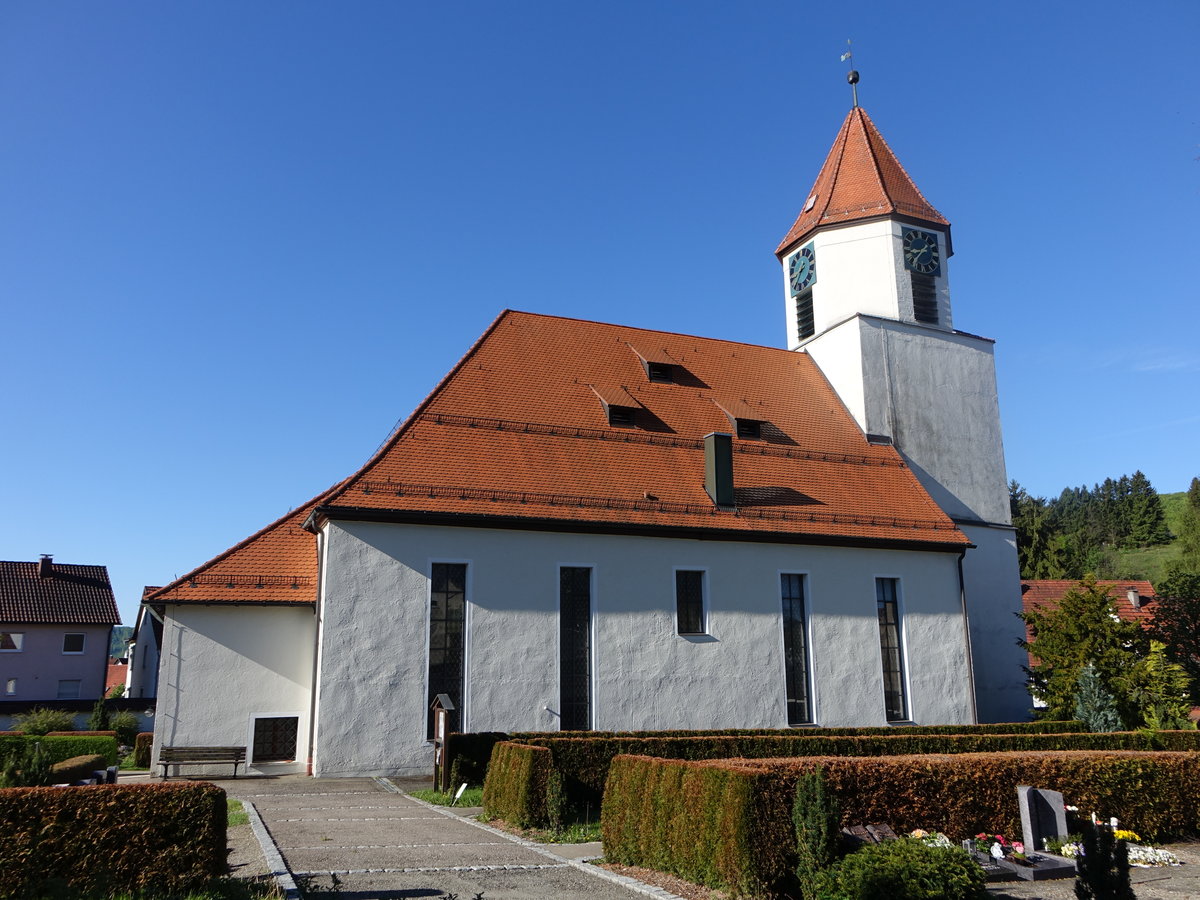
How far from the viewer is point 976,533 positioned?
26.4 metres

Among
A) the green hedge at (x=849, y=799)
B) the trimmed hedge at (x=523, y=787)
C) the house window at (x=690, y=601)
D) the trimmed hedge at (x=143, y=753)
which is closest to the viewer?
the green hedge at (x=849, y=799)

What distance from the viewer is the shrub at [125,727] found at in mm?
28953

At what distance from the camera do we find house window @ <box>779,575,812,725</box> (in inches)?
840

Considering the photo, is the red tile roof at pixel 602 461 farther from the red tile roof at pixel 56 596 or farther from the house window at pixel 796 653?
the red tile roof at pixel 56 596

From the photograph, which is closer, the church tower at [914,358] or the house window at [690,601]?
the house window at [690,601]

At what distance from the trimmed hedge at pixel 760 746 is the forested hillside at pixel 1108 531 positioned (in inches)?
676

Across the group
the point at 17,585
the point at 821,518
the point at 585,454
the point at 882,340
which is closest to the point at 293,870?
the point at 585,454

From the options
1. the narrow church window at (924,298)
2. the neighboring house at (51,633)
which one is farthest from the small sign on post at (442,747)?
the neighboring house at (51,633)

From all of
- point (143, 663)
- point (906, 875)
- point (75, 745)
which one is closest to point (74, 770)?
point (75, 745)

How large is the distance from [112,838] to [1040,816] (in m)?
10.0

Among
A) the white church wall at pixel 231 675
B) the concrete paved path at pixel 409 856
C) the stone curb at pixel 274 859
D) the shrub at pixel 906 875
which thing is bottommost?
the concrete paved path at pixel 409 856

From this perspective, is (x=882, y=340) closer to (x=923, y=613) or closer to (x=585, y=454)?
(x=923, y=613)

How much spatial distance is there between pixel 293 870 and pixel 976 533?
72.6 feet

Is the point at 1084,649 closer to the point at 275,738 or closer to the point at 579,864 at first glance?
the point at 579,864
